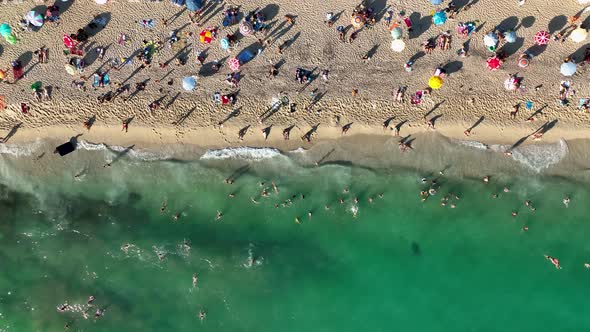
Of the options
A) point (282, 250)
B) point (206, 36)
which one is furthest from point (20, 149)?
point (282, 250)

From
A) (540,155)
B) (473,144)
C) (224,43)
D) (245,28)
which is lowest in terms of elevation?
(540,155)

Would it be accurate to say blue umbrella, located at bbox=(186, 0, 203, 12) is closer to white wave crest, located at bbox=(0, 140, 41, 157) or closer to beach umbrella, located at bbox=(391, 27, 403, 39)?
beach umbrella, located at bbox=(391, 27, 403, 39)

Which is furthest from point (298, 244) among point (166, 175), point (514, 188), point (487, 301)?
point (514, 188)

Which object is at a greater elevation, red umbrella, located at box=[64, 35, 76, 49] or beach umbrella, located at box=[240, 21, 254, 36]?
red umbrella, located at box=[64, 35, 76, 49]

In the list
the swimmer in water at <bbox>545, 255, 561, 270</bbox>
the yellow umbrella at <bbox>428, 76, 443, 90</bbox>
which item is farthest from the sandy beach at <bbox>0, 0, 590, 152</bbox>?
the swimmer in water at <bbox>545, 255, 561, 270</bbox>

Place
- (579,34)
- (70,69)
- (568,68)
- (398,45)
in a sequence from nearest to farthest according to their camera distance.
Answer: (568,68) → (579,34) → (398,45) → (70,69)

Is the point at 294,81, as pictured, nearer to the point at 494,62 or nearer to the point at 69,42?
the point at 494,62

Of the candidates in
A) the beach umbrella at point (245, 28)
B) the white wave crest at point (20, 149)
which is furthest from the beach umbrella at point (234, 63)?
the white wave crest at point (20, 149)
